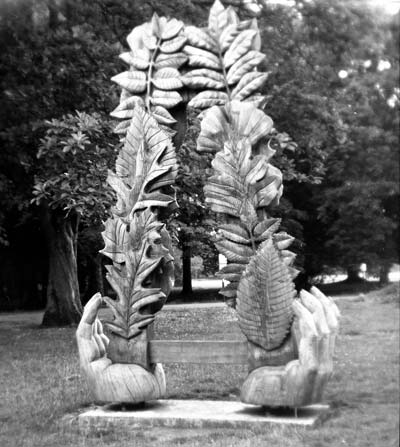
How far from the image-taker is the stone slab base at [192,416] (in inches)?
177

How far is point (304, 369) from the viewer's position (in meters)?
4.41

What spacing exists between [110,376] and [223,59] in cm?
246

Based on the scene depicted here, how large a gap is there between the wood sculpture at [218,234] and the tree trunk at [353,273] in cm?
163

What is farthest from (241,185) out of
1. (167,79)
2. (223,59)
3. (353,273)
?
(353,273)

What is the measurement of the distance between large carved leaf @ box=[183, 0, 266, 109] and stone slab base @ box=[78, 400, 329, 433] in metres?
2.19

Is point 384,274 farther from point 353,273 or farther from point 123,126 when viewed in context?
point 123,126

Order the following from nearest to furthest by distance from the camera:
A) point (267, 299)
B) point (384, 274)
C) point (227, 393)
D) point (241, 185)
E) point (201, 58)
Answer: point (384, 274) → point (267, 299) → point (241, 185) → point (201, 58) → point (227, 393)

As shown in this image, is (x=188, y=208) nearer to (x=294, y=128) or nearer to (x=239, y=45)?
(x=294, y=128)

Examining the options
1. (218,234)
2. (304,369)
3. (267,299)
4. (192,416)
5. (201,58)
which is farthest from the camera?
(201,58)

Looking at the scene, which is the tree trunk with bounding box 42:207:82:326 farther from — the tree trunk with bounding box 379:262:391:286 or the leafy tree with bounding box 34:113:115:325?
the tree trunk with bounding box 379:262:391:286

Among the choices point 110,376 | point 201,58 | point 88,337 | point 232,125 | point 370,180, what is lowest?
point 110,376

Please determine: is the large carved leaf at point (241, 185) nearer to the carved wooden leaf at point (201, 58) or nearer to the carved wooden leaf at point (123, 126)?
the carved wooden leaf at point (201, 58)

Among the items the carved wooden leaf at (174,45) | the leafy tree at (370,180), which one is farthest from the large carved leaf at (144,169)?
the leafy tree at (370,180)

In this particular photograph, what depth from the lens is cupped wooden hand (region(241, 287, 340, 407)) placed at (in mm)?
4410
